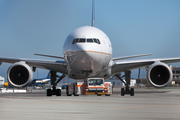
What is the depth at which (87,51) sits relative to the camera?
1725cm

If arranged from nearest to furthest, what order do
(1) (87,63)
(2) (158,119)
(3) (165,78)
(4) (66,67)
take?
(2) (158,119), (1) (87,63), (3) (165,78), (4) (66,67)

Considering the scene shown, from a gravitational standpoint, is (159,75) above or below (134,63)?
below

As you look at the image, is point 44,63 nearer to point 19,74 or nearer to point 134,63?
point 19,74

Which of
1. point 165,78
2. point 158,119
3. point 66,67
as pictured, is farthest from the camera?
point 66,67

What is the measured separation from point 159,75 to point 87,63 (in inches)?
193

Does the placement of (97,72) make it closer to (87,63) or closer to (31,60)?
(87,63)

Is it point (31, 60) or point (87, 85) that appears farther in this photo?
point (31, 60)

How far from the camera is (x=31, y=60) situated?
20922mm

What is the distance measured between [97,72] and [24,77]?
15.9ft

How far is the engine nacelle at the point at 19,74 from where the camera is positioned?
767 inches

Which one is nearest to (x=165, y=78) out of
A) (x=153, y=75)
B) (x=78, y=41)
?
(x=153, y=75)

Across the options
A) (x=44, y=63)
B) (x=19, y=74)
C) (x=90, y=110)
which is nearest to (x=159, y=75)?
(x=44, y=63)

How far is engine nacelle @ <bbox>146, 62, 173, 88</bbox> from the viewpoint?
62.3 ft

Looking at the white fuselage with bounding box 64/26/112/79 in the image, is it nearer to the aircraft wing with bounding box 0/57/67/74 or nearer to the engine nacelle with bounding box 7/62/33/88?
the aircraft wing with bounding box 0/57/67/74
